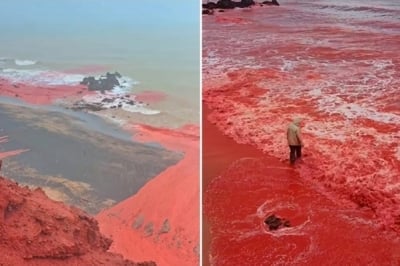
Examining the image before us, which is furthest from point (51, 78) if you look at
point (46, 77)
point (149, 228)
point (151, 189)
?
point (149, 228)

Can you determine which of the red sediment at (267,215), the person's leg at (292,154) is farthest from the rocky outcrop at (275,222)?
the person's leg at (292,154)

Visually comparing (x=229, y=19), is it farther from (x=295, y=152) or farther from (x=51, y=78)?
(x=51, y=78)

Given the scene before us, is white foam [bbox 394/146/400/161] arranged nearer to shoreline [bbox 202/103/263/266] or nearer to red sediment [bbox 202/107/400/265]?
red sediment [bbox 202/107/400/265]

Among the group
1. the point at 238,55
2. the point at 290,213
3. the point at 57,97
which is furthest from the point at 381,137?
the point at 57,97

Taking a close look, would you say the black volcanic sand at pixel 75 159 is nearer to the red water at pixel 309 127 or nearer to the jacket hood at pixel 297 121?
the red water at pixel 309 127

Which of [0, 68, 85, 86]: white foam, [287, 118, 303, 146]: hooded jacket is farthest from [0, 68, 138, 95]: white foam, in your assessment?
[287, 118, 303, 146]: hooded jacket

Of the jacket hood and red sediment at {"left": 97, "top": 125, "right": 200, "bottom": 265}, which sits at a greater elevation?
the jacket hood

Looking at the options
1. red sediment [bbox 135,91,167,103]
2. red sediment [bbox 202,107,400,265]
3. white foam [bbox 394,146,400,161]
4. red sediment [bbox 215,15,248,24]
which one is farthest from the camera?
red sediment [bbox 215,15,248,24]

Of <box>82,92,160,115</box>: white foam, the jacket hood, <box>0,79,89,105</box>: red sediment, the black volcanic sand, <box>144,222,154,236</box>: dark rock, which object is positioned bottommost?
<box>144,222,154,236</box>: dark rock
